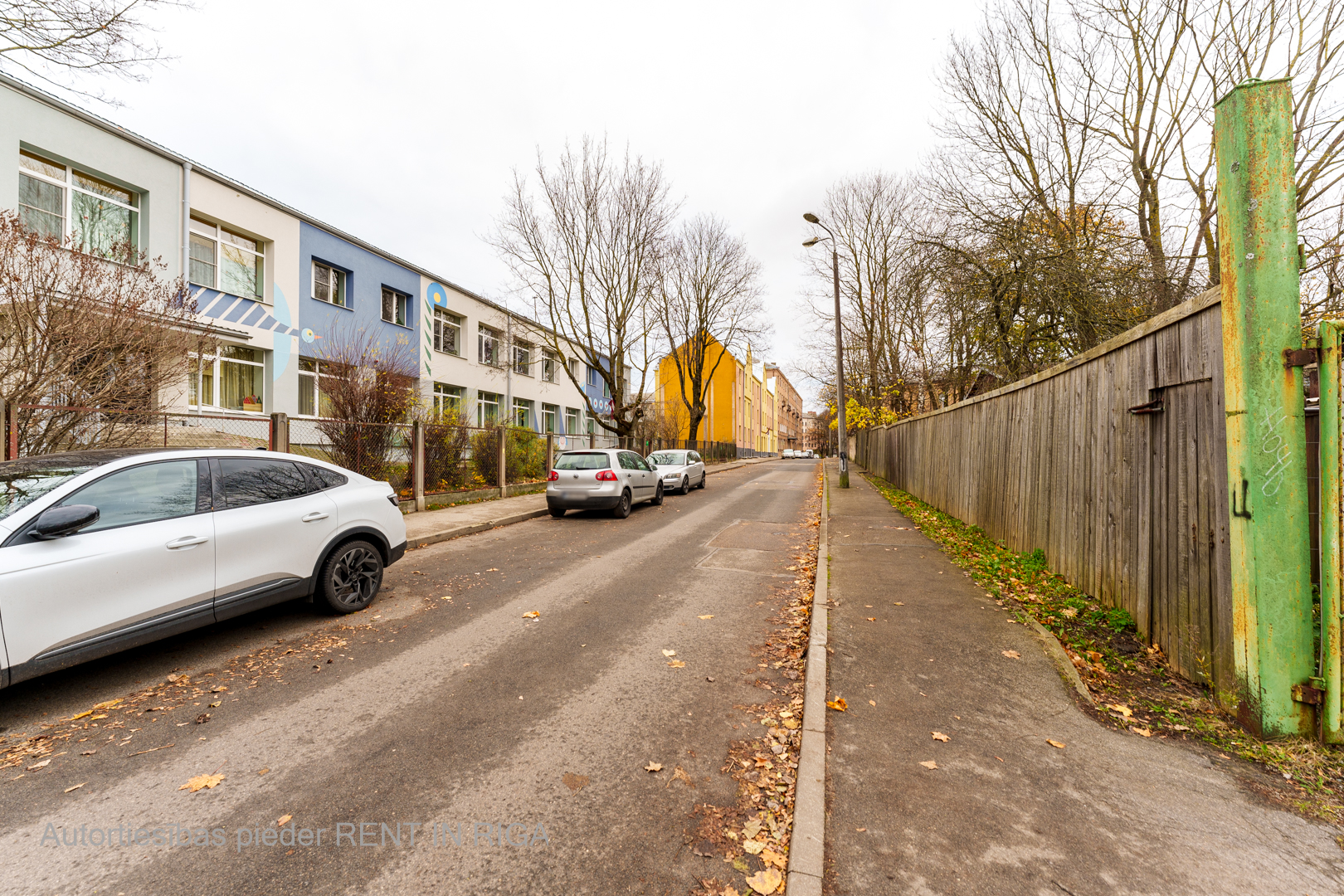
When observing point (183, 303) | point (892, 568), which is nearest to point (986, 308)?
point (892, 568)

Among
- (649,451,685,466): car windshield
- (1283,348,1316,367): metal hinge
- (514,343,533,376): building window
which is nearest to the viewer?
(1283,348,1316,367): metal hinge

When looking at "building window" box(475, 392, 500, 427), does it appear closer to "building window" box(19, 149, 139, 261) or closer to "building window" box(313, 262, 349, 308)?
"building window" box(313, 262, 349, 308)

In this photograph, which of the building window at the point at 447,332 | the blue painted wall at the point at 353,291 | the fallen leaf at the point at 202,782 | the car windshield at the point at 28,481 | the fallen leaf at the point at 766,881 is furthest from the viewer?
the building window at the point at 447,332

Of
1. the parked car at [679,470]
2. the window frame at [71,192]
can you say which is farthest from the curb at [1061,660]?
the window frame at [71,192]

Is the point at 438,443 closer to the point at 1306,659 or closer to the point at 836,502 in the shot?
the point at 836,502

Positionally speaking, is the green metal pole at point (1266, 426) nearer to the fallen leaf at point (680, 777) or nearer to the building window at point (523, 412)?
the fallen leaf at point (680, 777)

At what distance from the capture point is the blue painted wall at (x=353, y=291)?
18.1 metres

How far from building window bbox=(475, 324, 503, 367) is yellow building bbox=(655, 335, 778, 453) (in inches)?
580

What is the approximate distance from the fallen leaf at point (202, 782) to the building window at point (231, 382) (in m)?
14.7

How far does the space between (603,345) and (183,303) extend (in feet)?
50.3

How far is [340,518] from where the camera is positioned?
18.0 feet

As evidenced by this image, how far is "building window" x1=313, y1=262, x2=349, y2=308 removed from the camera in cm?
1886

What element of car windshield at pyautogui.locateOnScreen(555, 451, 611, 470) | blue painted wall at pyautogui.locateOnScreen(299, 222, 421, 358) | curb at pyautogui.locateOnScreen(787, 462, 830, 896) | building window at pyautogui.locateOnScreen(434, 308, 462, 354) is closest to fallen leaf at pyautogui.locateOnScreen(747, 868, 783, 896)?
curb at pyautogui.locateOnScreen(787, 462, 830, 896)

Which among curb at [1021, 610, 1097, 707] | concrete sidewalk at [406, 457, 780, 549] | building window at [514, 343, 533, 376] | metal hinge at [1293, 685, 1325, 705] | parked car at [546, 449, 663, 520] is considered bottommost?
curb at [1021, 610, 1097, 707]
